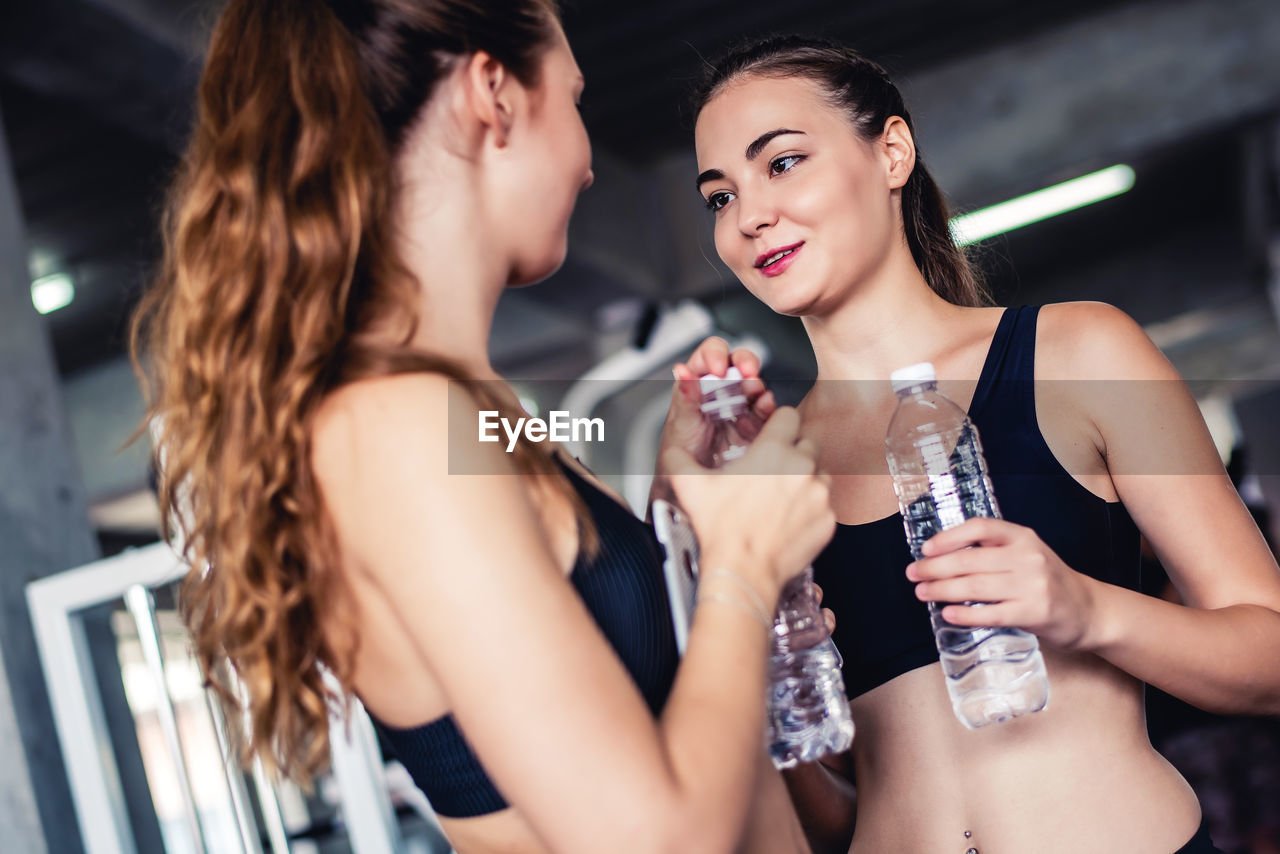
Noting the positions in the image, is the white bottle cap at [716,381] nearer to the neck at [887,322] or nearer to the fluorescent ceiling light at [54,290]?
the neck at [887,322]

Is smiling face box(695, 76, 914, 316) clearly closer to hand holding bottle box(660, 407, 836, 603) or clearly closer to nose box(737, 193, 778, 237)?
nose box(737, 193, 778, 237)

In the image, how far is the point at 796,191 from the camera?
1.50 meters

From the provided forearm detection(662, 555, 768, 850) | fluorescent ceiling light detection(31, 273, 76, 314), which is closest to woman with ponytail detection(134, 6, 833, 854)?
forearm detection(662, 555, 768, 850)

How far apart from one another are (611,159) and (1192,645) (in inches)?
204

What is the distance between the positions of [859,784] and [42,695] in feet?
6.25

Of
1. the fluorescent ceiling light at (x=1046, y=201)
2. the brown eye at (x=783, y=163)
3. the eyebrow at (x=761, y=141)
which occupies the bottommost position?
the brown eye at (x=783, y=163)

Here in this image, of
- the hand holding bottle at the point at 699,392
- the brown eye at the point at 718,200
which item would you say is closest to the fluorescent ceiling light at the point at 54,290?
the brown eye at the point at 718,200

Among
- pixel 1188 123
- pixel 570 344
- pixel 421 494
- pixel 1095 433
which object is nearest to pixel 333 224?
pixel 421 494

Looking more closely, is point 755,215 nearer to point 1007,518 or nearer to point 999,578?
point 1007,518

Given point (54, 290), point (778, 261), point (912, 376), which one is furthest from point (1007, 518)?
point (54, 290)

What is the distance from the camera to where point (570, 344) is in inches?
323

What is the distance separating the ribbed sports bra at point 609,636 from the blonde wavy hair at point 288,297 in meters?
0.04

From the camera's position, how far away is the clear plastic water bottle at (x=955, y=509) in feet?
4.05

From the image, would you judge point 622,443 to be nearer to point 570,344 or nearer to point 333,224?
point 570,344
